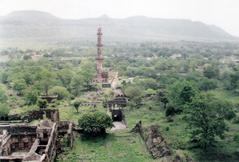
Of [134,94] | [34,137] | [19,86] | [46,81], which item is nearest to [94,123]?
[34,137]

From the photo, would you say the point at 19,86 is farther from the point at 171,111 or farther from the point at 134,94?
the point at 171,111

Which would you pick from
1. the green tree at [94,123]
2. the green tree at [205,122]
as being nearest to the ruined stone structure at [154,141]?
the green tree at [205,122]

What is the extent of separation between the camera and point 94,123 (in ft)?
148

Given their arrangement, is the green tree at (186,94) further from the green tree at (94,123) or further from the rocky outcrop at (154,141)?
the green tree at (94,123)

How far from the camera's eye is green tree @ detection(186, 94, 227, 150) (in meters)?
39.9

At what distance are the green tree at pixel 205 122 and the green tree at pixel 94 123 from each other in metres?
8.99

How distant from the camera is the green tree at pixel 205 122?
39875 mm

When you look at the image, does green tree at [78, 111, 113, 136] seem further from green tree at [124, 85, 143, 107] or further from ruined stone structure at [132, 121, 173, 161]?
green tree at [124, 85, 143, 107]

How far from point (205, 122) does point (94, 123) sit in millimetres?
12020

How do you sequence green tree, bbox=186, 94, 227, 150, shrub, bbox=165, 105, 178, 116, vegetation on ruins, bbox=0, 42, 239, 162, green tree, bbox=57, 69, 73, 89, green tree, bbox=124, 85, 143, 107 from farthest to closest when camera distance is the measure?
green tree, bbox=57, 69, 73, 89
green tree, bbox=124, 85, 143, 107
shrub, bbox=165, 105, 178, 116
vegetation on ruins, bbox=0, 42, 239, 162
green tree, bbox=186, 94, 227, 150

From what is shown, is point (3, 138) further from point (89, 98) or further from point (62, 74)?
point (62, 74)

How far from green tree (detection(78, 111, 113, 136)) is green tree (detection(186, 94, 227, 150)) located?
8.99 meters

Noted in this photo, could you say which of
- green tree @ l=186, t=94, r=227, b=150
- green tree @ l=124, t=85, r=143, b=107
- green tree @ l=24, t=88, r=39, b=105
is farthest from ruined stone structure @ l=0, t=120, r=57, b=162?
green tree @ l=124, t=85, r=143, b=107

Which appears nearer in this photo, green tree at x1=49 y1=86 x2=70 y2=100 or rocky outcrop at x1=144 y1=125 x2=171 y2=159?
rocky outcrop at x1=144 y1=125 x2=171 y2=159
